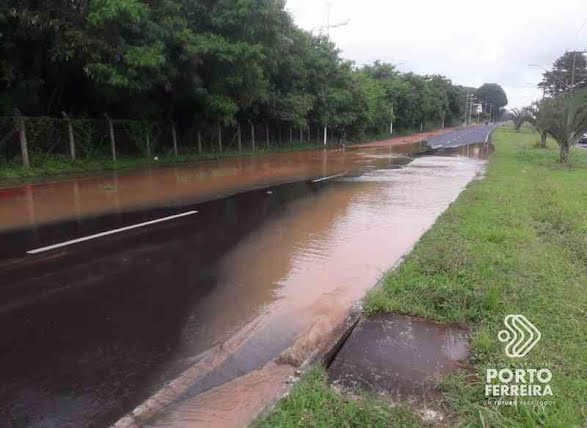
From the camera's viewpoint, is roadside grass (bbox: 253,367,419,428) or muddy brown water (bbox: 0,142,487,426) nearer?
roadside grass (bbox: 253,367,419,428)

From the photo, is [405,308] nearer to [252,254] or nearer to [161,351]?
A: [161,351]

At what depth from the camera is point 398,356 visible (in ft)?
13.6

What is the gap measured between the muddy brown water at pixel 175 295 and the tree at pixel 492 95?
180641mm

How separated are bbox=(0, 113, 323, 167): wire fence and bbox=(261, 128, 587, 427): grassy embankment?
14.2 metres

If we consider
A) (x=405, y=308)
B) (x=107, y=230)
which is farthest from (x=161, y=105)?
(x=405, y=308)

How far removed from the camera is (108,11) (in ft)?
48.1

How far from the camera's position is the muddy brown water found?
378 cm

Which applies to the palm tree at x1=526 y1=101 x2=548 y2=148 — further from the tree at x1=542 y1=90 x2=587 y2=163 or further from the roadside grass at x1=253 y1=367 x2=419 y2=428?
the roadside grass at x1=253 y1=367 x2=419 y2=428

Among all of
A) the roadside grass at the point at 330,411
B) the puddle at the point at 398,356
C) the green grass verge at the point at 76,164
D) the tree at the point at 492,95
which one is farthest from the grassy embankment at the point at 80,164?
the tree at the point at 492,95

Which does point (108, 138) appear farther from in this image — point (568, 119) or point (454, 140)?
point (454, 140)

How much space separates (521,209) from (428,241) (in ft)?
12.3

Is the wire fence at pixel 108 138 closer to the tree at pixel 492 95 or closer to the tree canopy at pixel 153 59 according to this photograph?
the tree canopy at pixel 153 59

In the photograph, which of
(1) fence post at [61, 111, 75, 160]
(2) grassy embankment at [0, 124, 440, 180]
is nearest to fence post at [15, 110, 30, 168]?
(2) grassy embankment at [0, 124, 440, 180]

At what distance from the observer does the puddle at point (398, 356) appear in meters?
3.70
